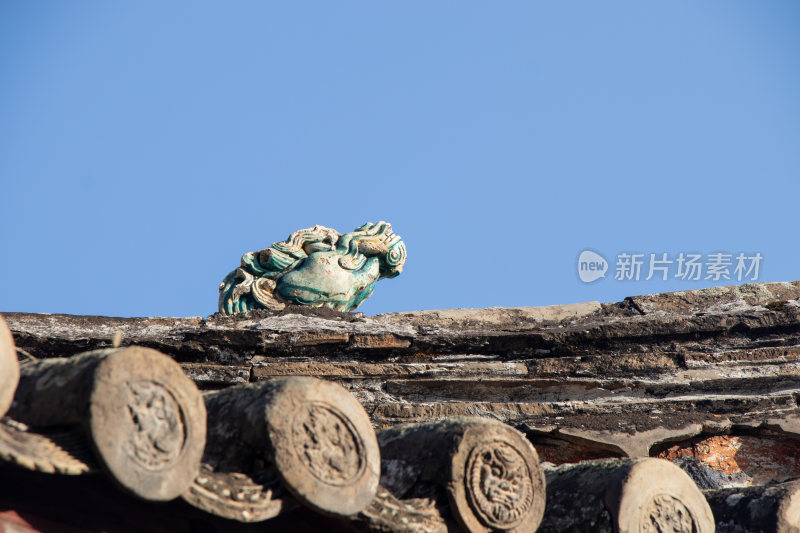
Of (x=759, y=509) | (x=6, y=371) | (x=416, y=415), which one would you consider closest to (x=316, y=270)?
(x=416, y=415)

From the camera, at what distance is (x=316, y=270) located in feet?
18.7

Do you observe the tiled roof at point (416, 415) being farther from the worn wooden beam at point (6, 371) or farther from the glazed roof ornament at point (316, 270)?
the glazed roof ornament at point (316, 270)

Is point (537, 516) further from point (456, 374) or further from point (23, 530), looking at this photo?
point (456, 374)

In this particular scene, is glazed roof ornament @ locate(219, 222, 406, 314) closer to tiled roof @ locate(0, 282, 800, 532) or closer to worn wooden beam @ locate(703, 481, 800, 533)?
tiled roof @ locate(0, 282, 800, 532)

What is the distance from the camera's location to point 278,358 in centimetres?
466

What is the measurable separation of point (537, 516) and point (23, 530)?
1.29 m

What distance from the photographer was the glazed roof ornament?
5.57 metres

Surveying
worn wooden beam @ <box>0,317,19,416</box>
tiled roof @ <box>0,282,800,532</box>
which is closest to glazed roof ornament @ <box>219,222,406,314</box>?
tiled roof @ <box>0,282,800,532</box>

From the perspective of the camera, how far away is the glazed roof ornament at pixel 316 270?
5.57 metres

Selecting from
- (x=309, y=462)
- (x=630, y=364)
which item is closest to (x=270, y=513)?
(x=309, y=462)

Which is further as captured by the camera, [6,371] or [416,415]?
[416,415]

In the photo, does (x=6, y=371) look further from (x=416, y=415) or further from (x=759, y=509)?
(x=416, y=415)

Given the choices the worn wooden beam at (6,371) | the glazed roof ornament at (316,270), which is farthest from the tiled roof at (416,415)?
the glazed roof ornament at (316,270)

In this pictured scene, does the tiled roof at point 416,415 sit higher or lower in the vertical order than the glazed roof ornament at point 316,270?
lower
